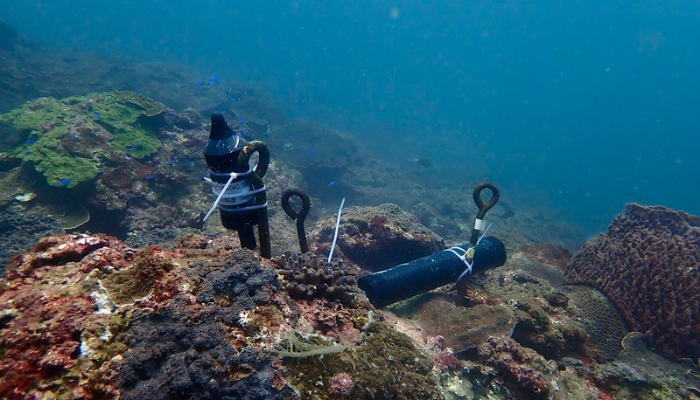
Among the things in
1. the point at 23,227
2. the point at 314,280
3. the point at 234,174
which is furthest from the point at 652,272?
the point at 23,227

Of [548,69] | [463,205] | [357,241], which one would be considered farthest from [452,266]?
[548,69]

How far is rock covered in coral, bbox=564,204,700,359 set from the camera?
5176mm

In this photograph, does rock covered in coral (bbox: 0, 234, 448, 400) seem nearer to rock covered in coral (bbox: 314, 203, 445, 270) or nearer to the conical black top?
the conical black top

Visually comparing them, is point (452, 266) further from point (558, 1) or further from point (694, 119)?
point (694, 119)

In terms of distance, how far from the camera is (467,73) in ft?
439

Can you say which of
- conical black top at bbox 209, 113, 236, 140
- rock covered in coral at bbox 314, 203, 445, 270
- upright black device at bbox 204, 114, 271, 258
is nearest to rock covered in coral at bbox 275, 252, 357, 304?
upright black device at bbox 204, 114, 271, 258

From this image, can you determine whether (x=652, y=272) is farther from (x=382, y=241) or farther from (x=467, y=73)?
(x=467, y=73)

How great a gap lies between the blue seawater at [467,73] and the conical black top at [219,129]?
26.4 m

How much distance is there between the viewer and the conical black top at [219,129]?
270cm

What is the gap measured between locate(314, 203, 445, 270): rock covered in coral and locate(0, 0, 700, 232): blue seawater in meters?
22.4

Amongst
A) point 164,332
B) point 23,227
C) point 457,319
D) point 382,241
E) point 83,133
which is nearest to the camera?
point 164,332

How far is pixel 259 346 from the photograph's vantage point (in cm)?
206

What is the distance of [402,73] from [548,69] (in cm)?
8323

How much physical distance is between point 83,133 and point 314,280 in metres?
8.90
